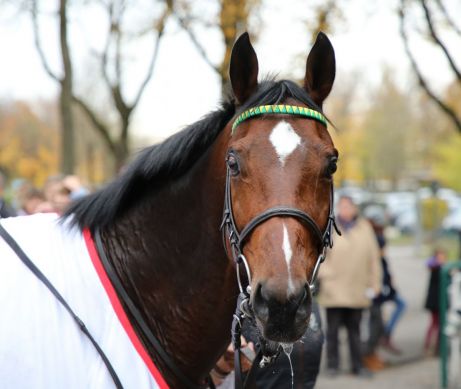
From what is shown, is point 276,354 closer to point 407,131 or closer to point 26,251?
point 26,251

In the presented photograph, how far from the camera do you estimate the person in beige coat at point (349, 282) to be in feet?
26.1

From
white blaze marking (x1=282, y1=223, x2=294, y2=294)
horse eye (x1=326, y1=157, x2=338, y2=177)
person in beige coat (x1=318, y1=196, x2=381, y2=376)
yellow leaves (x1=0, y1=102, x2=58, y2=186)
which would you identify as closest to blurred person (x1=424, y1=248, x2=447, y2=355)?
person in beige coat (x1=318, y1=196, x2=381, y2=376)

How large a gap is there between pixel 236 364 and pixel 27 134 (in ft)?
127

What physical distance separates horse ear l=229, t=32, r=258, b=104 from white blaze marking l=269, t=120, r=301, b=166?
0.29 m

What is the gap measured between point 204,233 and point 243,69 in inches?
28.4

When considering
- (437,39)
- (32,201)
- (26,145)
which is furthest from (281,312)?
(26,145)

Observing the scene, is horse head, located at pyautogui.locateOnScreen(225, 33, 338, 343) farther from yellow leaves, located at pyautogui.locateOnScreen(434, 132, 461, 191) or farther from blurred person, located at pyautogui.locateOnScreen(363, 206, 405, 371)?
yellow leaves, located at pyautogui.locateOnScreen(434, 132, 461, 191)

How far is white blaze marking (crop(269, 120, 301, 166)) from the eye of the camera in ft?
7.70

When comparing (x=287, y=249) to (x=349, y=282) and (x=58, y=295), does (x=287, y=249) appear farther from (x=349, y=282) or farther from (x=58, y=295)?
(x=349, y=282)

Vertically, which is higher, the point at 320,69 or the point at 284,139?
the point at 320,69

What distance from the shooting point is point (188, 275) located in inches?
106

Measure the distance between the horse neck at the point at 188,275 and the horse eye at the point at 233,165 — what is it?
0.18 metres

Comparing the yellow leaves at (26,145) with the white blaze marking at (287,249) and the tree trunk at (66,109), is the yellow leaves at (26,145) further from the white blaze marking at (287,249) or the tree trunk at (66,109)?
the white blaze marking at (287,249)

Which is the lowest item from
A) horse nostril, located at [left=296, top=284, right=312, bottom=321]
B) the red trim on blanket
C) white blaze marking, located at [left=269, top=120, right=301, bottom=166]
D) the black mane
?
the red trim on blanket
